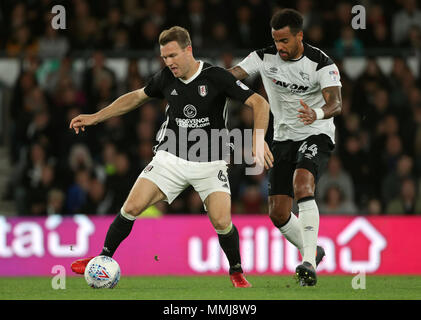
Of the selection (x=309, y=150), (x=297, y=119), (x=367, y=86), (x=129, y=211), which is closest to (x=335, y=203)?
(x=367, y=86)

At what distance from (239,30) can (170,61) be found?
7033 millimetres

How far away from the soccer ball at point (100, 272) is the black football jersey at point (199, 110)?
44.3 inches

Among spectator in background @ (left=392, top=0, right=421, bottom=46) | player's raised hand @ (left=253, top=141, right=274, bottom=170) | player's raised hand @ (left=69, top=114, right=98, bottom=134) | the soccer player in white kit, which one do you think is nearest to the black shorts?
the soccer player in white kit

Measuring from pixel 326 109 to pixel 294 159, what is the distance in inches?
34.2

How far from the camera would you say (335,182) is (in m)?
13.0

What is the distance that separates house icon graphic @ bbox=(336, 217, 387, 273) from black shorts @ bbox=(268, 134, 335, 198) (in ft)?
9.91

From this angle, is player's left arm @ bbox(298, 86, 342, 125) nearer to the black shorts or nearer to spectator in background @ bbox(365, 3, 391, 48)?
the black shorts

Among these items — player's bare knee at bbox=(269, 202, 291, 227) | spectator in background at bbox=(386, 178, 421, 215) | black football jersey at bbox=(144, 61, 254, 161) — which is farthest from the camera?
spectator in background at bbox=(386, 178, 421, 215)

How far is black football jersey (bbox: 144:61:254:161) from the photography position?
26.0 ft

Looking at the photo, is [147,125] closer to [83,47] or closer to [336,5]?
[83,47]

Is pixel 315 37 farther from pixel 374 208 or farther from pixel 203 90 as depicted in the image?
pixel 203 90

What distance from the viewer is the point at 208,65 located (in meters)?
8.12

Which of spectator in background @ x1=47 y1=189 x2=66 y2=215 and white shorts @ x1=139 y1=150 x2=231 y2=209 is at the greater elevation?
white shorts @ x1=139 y1=150 x2=231 y2=209

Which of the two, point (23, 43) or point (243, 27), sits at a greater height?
point (243, 27)
